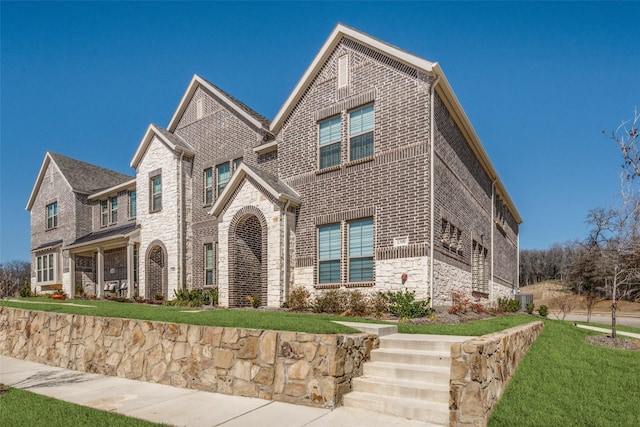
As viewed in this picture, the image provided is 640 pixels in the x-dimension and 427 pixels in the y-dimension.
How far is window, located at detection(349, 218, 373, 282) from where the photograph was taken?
43.3ft

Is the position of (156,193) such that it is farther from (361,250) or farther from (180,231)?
(361,250)

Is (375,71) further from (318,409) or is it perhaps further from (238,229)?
(318,409)

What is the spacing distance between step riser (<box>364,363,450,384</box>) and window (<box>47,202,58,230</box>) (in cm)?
2860

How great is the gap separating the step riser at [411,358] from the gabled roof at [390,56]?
8.48 meters

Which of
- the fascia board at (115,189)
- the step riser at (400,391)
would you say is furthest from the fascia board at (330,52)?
the fascia board at (115,189)

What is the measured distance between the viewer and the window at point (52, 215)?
29006mm

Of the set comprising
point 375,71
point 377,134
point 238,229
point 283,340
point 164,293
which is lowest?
point 164,293

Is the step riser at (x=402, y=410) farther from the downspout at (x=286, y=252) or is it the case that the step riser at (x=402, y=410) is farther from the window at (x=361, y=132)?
the window at (x=361, y=132)

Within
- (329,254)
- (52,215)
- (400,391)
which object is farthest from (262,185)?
(52,215)

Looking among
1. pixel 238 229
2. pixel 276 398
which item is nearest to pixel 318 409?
pixel 276 398

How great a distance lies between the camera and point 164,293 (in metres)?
19.9

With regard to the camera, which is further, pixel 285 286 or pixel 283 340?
pixel 285 286

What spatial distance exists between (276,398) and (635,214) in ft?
30.3

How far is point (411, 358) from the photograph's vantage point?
22.4 ft
